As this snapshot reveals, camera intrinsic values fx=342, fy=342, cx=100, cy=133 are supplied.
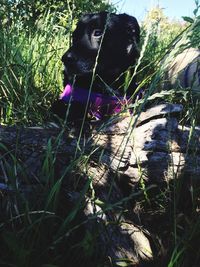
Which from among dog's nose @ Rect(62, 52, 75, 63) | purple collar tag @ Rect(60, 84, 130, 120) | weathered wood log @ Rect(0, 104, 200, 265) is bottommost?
weathered wood log @ Rect(0, 104, 200, 265)

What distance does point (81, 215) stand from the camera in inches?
48.8

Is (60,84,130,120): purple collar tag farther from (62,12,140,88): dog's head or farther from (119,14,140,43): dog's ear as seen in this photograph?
(119,14,140,43): dog's ear

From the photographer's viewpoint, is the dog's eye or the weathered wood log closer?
the weathered wood log

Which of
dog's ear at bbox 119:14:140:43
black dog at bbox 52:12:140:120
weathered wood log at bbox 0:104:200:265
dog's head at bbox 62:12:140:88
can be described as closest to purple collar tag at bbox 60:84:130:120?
black dog at bbox 52:12:140:120

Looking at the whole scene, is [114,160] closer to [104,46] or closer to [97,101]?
[97,101]

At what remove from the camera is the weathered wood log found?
1.28 meters

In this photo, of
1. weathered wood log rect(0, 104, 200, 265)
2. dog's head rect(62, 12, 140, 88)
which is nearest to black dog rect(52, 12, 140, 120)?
dog's head rect(62, 12, 140, 88)

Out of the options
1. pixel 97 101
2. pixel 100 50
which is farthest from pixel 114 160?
pixel 100 50

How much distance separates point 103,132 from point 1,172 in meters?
0.56

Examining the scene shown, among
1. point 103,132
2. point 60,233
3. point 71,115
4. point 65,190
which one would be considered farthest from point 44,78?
point 60,233

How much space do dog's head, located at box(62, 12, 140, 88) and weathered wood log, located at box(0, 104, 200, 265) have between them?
0.41m

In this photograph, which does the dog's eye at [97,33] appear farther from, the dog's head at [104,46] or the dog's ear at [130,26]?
the dog's ear at [130,26]

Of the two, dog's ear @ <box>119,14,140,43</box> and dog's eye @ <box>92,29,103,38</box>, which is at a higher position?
dog's ear @ <box>119,14,140,43</box>

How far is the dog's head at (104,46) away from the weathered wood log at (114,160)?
0.41 metres
